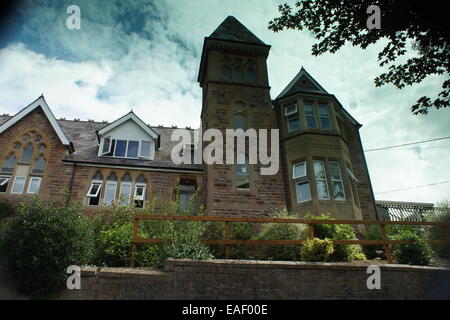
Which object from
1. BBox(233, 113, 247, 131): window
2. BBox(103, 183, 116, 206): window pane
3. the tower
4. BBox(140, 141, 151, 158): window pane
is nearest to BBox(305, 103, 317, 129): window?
the tower

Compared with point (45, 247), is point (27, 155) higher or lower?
higher

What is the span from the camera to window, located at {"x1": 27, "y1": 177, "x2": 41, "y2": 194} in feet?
49.4

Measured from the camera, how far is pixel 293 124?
16359 millimetres

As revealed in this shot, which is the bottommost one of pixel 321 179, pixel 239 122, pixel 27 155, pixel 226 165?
pixel 321 179

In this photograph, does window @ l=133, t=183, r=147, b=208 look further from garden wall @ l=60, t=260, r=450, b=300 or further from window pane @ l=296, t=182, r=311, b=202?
garden wall @ l=60, t=260, r=450, b=300

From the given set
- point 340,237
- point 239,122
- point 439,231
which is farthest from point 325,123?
point 340,237

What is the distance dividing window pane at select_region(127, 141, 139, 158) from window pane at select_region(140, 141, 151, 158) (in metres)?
0.33

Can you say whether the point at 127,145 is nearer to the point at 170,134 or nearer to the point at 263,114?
the point at 170,134

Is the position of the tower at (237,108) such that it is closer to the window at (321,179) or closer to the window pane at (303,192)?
the window pane at (303,192)

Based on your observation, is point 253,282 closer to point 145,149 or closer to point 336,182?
point 336,182

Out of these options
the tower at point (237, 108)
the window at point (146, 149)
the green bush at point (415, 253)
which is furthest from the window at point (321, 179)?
the window at point (146, 149)

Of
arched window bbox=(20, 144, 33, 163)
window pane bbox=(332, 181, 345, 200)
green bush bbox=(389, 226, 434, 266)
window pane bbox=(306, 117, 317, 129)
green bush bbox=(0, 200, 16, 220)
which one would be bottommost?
green bush bbox=(389, 226, 434, 266)

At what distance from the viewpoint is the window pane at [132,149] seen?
1753 centimetres

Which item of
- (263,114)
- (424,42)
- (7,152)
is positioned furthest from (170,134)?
(424,42)
